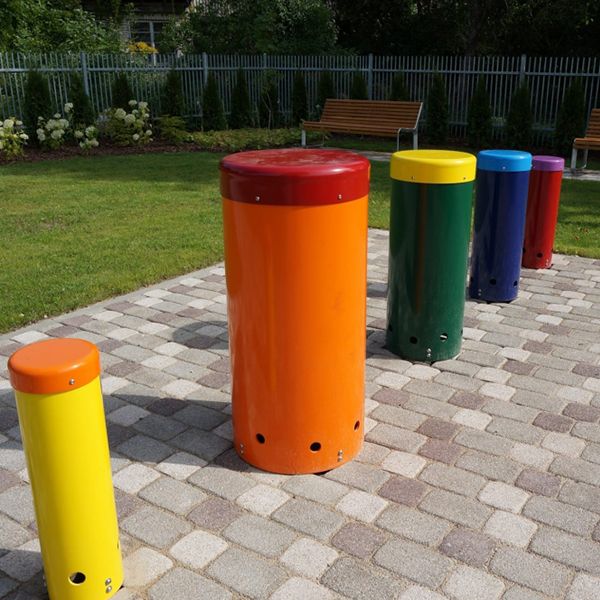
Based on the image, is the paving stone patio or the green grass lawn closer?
the paving stone patio

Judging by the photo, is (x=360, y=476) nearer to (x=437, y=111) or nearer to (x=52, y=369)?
(x=52, y=369)

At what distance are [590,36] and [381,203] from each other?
17.4 m

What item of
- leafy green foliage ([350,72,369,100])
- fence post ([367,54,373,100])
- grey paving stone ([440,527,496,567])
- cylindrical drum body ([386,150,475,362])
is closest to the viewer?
grey paving stone ([440,527,496,567])

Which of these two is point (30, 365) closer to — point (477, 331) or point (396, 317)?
point (396, 317)

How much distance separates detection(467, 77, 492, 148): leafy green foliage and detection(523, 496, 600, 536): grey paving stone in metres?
14.9

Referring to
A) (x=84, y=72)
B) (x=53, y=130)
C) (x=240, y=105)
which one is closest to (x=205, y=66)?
(x=240, y=105)

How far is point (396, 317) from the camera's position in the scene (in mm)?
5219

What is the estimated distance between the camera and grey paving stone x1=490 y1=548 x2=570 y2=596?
2.99 meters

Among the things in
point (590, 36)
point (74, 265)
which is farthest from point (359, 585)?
point (590, 36)

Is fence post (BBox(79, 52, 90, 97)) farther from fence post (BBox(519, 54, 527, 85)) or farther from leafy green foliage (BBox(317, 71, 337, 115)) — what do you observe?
fence post (BBox(519, 54, 527, 85))

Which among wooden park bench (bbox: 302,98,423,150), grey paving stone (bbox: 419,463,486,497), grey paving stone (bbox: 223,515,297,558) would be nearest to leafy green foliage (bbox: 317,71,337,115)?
wooden park bench (bbox: 302,98,423,150)

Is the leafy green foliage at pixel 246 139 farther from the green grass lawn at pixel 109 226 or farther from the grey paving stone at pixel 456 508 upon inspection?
the grey paving stone at pixel 456 508

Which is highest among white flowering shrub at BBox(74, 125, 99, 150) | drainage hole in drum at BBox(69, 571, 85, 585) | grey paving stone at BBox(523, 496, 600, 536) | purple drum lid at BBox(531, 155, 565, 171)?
purple drum lid at BBox(531, 155, 565, 171)

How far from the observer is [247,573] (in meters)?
3.05
